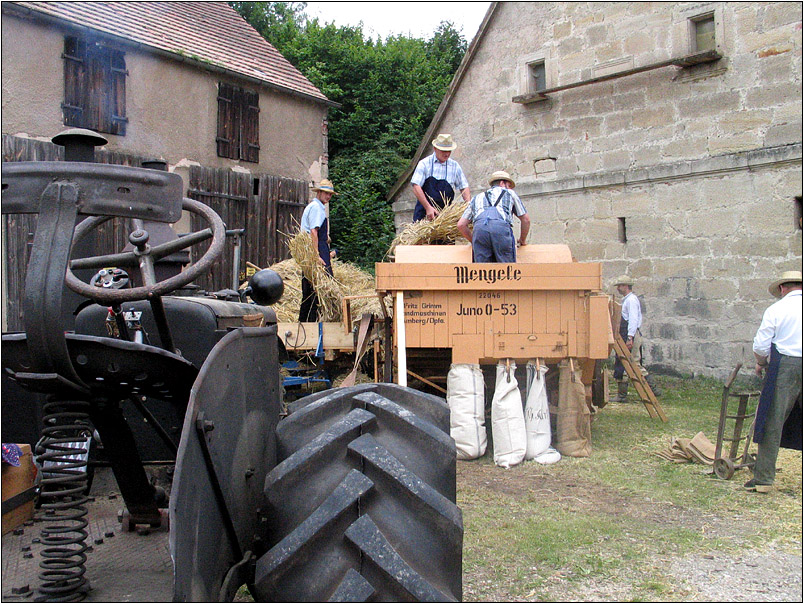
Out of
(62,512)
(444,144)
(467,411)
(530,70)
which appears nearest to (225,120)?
(530,70)

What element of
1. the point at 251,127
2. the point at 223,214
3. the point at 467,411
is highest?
the point at 251,127

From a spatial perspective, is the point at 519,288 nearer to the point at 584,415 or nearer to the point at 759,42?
the point at 584,415

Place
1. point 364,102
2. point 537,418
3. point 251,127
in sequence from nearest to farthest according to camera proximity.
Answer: point 537,418, point 251,127, point 364,102

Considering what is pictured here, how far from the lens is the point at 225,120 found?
14.0 meters

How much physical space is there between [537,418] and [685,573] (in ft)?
7.74

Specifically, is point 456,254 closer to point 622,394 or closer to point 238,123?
point 622,394

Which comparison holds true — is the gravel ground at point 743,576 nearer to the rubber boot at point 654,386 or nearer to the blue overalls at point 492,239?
the blue overalls at point 492,239

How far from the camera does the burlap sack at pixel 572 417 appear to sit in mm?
6062

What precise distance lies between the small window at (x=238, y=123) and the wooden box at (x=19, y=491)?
12232mm

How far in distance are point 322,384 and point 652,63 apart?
7001 millimetres

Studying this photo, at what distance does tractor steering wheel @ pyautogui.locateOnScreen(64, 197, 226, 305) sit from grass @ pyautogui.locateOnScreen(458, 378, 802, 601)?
2.12 meters

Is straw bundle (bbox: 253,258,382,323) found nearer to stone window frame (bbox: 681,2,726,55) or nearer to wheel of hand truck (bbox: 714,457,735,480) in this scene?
wheel of hand truck (bbox: 714,457,735,480)

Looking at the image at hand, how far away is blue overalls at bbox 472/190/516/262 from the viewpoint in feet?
20.6

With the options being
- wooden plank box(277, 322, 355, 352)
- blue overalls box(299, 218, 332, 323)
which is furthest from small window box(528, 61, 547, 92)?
wooden plank box(277, 322, 355, 352)
